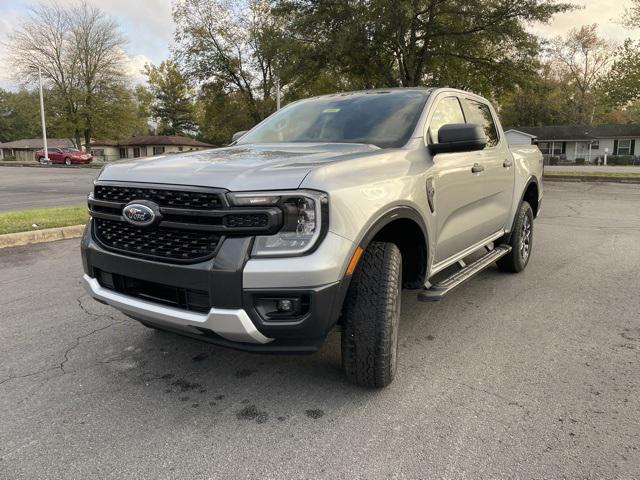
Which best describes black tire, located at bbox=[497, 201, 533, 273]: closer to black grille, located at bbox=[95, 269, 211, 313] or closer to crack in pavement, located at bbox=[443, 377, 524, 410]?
crack in pavement, located at bbox=[443, 377, 524, 410]

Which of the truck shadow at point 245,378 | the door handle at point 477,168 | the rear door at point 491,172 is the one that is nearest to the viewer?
the truck shadow at point 245,378

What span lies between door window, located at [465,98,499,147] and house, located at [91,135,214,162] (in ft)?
187

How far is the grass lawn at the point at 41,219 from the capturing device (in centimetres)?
740

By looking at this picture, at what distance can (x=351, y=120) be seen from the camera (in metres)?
3.88

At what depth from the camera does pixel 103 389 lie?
295 cm

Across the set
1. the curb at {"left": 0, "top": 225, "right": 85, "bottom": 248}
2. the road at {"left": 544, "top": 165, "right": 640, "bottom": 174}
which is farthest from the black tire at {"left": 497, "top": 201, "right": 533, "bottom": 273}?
the road at {"left": 544, "top": 165, "right": 640, "bottom": 174}

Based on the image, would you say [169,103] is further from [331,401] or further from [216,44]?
[331,401]

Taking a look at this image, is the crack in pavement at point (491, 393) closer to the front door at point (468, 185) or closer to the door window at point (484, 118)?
the front door at point (468, 185)

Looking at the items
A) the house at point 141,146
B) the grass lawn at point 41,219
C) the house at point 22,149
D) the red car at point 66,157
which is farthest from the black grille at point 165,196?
the house at point 22,149

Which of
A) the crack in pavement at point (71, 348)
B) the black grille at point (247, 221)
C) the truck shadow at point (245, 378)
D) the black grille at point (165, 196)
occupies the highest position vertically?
the black grille at point (165, 196)

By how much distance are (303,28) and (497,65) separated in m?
8.46

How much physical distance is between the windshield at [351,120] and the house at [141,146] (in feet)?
→ 188

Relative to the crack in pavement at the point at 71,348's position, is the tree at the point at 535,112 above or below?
above

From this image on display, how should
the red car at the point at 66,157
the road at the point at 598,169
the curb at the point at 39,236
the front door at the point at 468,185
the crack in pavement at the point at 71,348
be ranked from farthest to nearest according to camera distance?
the red car at the point at 66,157, the road at the point at 598,169, the curb at the point at 39,236, the front door at the point at 468,185, the crack in pavement at the point at 71,348
